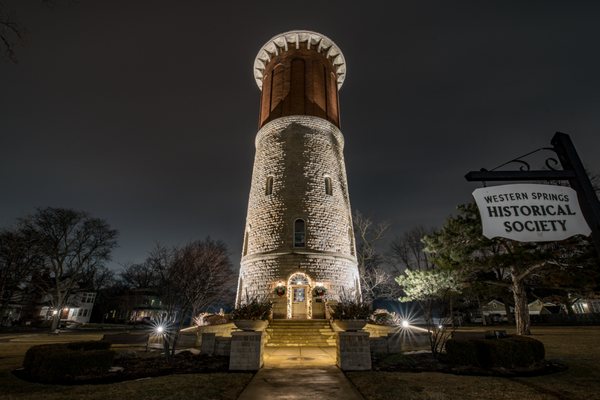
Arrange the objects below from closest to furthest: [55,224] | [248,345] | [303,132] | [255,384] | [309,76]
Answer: [255,384]
[248,345]
[303,132]
[309,76]
[55,224]

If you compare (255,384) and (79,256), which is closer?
(255,384)

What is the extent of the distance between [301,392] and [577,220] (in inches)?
209

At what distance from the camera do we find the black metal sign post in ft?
10.8

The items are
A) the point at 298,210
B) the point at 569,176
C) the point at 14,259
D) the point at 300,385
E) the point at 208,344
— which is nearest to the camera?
the point at 569,176

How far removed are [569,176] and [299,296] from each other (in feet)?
52.8

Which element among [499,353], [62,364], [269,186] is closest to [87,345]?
[62,364]

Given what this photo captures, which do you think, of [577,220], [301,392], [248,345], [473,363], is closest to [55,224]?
[248,345]

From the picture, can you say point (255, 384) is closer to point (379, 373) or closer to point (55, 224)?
point (379, 373)

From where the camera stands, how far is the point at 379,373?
25.3 ft

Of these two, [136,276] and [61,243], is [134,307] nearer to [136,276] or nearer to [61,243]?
[136,276]

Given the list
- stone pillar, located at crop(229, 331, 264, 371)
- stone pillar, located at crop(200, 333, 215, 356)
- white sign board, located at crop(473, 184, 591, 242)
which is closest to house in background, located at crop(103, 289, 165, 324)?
stone pillar, located at crop(200, 333, 215, 356)

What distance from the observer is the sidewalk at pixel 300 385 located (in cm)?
560

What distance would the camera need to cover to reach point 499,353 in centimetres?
798

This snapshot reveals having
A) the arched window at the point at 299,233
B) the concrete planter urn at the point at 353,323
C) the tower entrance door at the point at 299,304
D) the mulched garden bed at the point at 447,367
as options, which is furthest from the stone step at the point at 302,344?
the arched window at the point at 299,233
